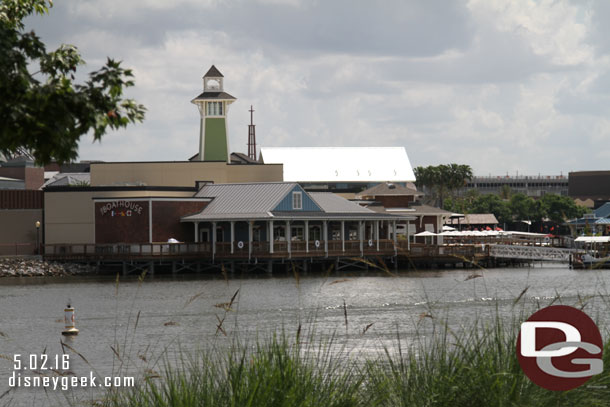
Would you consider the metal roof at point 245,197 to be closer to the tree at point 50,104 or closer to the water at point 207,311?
the water at point 207,311

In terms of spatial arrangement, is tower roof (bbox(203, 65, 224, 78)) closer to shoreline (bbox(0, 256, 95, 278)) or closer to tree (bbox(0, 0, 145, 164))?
shoreline (bbox(0, 256, 95, 278))

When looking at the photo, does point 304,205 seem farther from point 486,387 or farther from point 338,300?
point 486,387

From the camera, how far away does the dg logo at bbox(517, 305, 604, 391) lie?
9.61 m

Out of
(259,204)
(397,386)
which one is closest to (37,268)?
(259,204)

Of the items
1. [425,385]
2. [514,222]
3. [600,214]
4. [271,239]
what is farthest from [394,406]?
[514,222]

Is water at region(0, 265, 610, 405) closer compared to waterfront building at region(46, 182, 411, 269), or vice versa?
water at region(0, 265, 610, 405)

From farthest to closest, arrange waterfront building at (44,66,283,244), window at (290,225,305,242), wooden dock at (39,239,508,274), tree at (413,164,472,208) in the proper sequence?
tree at (413,164,472,208) → waterfront building at (44,66,283,244) → window at (290,225,305,242) → wooden dock at (39,239,508,274)

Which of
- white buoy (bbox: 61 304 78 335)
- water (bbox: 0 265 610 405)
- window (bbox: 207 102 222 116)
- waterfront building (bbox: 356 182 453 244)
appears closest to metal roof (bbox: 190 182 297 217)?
water (bbox: 0 265 610 405)

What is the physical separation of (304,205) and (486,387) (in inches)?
2212

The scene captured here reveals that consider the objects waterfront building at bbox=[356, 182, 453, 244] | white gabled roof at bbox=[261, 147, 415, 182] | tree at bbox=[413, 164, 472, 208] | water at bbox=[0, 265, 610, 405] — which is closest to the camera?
water at bbox=[0, 265, 610, 405]

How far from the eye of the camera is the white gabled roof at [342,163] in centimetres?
11481

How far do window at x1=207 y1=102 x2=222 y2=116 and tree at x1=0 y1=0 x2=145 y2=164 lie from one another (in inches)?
3378

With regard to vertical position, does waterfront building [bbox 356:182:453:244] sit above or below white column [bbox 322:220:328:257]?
above

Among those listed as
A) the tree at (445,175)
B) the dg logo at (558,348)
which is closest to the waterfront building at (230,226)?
the dg logo at (558,348)
